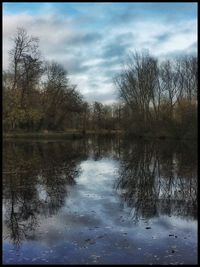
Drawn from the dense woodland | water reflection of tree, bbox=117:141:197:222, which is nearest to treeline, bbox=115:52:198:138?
the dense woodland

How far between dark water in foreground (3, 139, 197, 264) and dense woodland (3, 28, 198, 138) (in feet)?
126

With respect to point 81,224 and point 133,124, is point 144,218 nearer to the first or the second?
A: point 81,224

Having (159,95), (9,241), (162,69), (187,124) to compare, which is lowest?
(9,241)

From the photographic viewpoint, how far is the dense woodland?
62.3m

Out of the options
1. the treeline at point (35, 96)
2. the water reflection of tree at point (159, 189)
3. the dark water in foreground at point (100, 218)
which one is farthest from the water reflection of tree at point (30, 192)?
the treeline at point (35, 96)

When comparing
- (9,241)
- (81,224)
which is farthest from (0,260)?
(81,224)

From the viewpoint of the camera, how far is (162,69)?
82.9 m

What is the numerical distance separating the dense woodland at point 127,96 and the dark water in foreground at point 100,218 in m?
38.3

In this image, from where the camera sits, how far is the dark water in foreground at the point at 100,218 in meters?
8.91

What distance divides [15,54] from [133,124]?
27.2 meters

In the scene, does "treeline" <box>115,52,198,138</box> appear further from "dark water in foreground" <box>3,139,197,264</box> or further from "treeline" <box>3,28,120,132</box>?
"dark water in foreground" <box>3,139,197,264</box>

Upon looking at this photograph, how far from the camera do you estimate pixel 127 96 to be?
86250 mm

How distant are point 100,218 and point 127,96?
75.0 m

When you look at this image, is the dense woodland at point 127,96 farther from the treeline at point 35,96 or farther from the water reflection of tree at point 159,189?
the water reflection of tree at point 159,189
